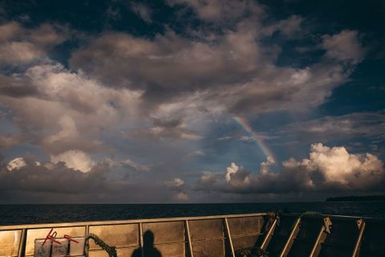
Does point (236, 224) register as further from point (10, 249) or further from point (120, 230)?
point (10, 249)

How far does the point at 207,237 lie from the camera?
38.1ft

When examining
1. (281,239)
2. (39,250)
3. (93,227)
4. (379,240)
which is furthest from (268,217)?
(39,250)

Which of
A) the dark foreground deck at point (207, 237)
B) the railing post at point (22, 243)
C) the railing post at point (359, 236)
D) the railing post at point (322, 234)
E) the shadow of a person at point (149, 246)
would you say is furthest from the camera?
the railing post at point (322, 234)

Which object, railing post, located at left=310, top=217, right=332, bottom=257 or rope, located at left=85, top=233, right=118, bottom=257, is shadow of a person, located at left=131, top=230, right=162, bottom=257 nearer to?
rope, located at left=85, top=233, right=118, bottom=257

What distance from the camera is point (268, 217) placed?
13.0 metres

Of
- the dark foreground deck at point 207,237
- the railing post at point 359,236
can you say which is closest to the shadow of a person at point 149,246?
the dark foreground deck at point 207,237

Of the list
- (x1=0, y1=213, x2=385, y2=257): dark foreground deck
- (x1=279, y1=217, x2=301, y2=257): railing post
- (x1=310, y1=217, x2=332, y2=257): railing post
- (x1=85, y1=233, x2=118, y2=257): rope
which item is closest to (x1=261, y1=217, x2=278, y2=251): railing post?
(x1=0, y1=213, x2=385, y2=257): dark foreground deck

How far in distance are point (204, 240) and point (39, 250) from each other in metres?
5.67

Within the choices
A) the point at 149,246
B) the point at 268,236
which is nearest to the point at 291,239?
the point at 268,236

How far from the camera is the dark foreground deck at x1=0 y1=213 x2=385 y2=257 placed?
29.3 ft

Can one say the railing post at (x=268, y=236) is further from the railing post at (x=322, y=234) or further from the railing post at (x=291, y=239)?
the railing post at (x=322, y=234)

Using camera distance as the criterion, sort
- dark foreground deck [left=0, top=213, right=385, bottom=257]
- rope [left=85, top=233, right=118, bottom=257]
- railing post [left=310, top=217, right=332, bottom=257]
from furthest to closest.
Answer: railing post [left=310, top=217, right=332, bottom=257], rope [left=85, top=233, right=118, bottom=257], dark foreground deck [left=0, top=213, right=385, bottom=257]

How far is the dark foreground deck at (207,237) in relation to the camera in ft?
29.3

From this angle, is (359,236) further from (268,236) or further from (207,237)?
(207,237)
